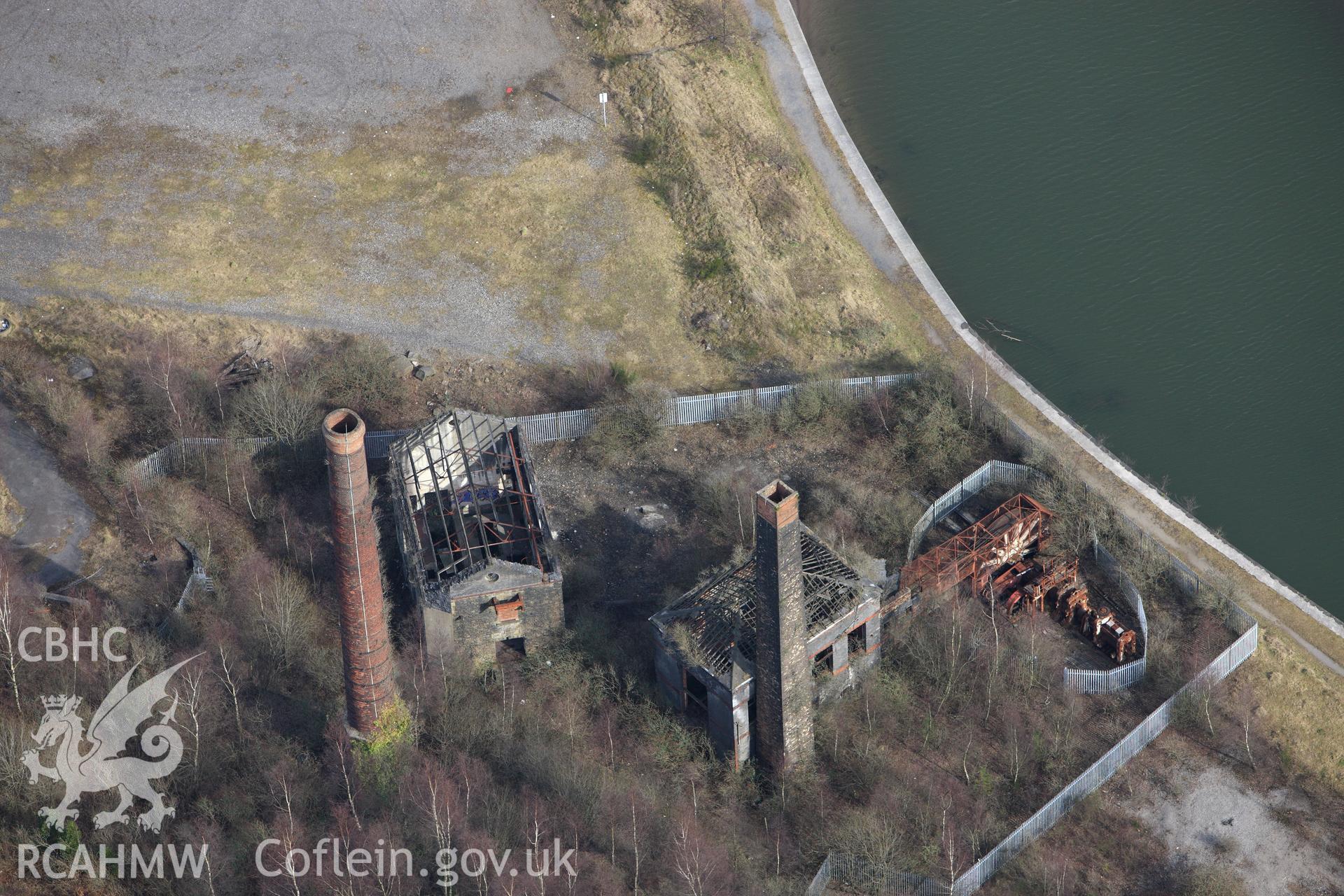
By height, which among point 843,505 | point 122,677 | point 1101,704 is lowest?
point 1101,704

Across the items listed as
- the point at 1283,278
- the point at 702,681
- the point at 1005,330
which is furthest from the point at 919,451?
the point at 1283,278

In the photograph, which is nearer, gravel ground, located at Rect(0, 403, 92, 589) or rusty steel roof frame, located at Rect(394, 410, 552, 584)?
rusty steel roof frame, located at Rect(394, 410, 552, 584)

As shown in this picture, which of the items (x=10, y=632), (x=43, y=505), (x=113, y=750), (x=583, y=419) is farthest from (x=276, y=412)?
(x=113, y=750)

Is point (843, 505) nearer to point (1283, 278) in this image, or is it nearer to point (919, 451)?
point (919, 451)

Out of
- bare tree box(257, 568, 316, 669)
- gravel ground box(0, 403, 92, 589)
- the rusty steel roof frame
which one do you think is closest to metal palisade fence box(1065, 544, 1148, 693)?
the rusty steel roof frame

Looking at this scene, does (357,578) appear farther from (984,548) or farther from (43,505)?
(984,548)

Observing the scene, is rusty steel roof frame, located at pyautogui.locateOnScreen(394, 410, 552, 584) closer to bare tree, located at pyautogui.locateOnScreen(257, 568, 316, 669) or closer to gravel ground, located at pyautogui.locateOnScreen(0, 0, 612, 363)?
bare tree, located at pyautogui.locateOnScreen(257, 568, 316, 669)

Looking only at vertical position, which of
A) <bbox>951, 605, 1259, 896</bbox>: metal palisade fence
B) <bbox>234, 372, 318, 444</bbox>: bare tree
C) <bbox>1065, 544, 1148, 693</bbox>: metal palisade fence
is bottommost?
<bbox>951, 605, 1259, 896</bbox>: metal palisade fence
